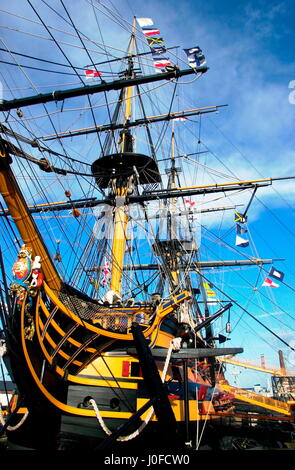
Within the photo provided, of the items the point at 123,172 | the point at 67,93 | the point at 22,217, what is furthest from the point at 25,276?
the point at 123,172

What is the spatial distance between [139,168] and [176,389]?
35.8 ft

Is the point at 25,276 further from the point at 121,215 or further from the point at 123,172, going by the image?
the point at 123,172

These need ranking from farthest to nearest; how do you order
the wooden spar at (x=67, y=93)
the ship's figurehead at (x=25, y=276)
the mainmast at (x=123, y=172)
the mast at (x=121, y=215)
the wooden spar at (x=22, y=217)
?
the mainmast at (x=123, y=172) → the mast at (x=121, y=215) → the wooden spar at (x=67, y=93) → the wooden spar at (x=22, y=217) → the ship's figurehead at (x=25, y=276)

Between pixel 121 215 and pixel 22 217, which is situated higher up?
pixel 121 215

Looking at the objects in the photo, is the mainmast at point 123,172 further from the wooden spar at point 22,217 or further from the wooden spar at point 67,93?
the wooden spar at point 67,93

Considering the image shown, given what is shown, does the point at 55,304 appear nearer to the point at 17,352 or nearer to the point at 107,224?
the point at 17,352

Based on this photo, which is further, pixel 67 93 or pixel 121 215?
pixel 121 215

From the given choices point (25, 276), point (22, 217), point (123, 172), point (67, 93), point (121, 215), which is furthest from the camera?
point (123, 172)

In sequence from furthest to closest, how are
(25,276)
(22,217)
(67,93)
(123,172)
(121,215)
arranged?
(123,172) < (121,215) < (67,93) < (22,217) < (25,276)

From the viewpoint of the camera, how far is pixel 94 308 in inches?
307

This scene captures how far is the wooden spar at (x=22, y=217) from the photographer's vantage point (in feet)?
19.8

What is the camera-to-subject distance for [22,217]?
6.38 metres

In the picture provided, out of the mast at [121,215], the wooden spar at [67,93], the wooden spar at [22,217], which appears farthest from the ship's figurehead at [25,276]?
the mast at [121,215]
